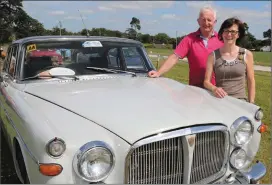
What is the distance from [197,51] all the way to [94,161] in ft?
8.41

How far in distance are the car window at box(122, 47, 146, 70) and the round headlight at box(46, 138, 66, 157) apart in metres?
2.39

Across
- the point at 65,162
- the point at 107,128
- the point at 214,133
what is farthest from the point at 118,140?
the point at 214,133

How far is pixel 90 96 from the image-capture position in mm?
3240

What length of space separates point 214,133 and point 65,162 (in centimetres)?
122

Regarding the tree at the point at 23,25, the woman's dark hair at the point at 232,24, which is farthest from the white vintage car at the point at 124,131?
the tree at the point at 23,25

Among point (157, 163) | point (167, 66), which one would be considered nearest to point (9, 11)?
point (167, 66)

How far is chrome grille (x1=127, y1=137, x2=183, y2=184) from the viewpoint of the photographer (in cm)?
252

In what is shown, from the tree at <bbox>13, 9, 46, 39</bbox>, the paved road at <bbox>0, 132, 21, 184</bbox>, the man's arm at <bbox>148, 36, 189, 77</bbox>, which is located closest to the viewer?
the paved road at <bbox>0, 132, 21, 184</bbox>

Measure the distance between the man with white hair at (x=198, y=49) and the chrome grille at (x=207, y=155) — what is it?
5.62 ft

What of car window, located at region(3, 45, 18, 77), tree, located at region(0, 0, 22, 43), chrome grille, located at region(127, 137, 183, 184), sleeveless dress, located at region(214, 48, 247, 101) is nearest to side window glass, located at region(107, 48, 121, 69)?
car window, located at region(3, 45, 18, 77)

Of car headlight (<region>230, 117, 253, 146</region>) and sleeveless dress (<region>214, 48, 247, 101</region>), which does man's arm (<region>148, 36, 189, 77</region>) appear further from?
car headlight (<region>230, 117, 253, 146</region>)

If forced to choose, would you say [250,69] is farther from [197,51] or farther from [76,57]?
[76,57]

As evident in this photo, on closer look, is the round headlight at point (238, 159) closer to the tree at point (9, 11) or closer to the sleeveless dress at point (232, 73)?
the sleeveless dress at point (232, 73)

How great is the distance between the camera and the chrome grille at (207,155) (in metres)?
2.74
